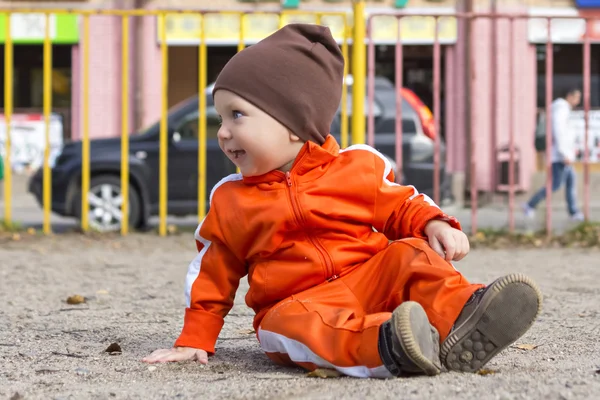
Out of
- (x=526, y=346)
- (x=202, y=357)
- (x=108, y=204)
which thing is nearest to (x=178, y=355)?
(x=202, y=357)

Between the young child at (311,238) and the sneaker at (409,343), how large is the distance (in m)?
0.06

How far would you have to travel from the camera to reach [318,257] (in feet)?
9.57

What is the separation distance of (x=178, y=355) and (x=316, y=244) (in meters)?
0.53

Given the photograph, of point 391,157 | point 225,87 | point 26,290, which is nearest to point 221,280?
point 225,87

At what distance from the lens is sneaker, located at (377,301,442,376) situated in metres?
2.53

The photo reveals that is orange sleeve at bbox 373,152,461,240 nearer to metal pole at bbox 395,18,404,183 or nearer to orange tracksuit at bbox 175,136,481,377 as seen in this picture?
orange tracksuit at bbox 175,136,481,377

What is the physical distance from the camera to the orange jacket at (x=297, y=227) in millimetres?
2908

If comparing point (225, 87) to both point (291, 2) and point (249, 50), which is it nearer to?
point (249, 50)

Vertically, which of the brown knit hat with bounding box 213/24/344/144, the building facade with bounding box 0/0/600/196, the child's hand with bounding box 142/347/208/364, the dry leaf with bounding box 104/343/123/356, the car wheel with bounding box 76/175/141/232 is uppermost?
the building facade with bounding box 0/0/600/196

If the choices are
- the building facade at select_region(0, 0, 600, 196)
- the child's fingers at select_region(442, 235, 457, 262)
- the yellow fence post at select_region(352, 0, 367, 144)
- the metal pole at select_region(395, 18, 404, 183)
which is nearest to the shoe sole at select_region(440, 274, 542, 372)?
the child's fingers at select_region(442, 235, 457, 262)

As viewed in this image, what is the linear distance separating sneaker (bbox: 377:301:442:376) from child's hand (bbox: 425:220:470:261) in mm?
294

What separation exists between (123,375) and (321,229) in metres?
0.68

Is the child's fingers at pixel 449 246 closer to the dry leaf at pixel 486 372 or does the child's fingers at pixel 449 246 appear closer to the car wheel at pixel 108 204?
the dry leaf at pixel 486 372

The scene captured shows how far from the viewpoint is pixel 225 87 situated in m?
2.94
